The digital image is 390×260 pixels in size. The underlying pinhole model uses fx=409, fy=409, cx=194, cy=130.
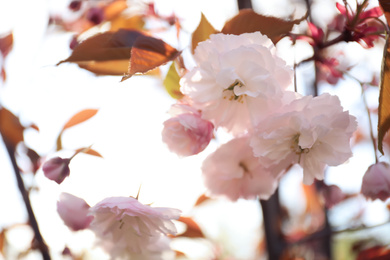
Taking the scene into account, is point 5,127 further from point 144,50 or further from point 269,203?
point 269,203

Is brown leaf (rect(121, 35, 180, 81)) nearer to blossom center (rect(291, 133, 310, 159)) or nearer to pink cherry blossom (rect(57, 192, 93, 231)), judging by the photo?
blossom center (rect(291, 133, 310, 159))

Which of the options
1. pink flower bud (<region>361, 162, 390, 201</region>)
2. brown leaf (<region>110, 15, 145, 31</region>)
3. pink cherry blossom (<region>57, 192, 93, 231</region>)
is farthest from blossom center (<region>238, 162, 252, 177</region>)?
brown leaf (<region>110, 15, 145, 31</region>)

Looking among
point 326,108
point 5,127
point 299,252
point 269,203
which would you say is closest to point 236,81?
point 326,108

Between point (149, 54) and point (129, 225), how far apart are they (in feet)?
1.19

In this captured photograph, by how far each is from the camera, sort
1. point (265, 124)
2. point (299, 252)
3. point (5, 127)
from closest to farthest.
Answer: point (265, 124) → point (5, 127) → point (299, 252)

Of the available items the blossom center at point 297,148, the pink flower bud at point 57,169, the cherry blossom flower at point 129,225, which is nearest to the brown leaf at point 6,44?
the pink flower bud at point 57,169

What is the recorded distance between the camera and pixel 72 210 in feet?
3.08

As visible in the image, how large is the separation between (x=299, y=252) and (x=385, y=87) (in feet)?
3.03

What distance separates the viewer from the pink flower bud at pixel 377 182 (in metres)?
0.87

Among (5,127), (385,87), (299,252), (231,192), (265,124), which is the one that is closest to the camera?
(385,87)

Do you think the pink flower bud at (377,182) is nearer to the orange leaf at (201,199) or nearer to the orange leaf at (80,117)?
the orange leaf at (201,199)

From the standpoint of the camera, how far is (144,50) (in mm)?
738

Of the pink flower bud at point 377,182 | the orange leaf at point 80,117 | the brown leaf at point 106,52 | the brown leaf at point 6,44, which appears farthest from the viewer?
the brown leaf at point 6,44

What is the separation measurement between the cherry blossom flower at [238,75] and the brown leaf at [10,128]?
0.57m
